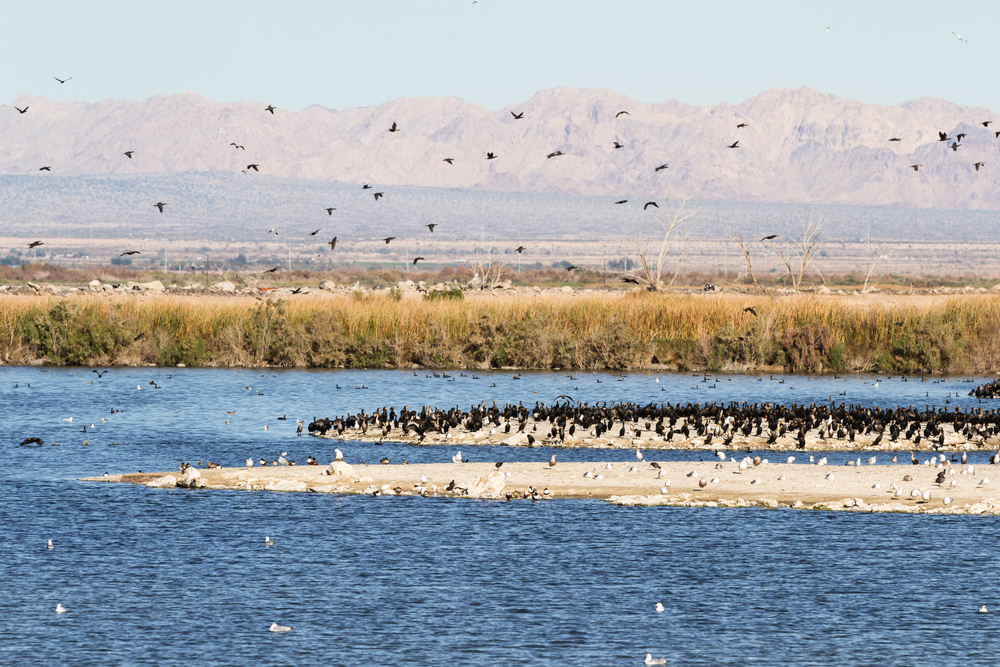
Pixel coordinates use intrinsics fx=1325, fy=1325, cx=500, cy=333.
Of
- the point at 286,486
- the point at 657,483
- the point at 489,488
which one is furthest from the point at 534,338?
the point at 286,486

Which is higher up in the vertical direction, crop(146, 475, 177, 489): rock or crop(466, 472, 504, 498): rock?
crop(466, 472, 504, 498): rock

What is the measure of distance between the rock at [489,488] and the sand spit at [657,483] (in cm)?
2

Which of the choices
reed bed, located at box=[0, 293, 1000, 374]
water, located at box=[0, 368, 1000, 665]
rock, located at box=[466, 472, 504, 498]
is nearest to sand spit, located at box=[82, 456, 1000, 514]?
rock, located at box=[466, 472, 504, 498]

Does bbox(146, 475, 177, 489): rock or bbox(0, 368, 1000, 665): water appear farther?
bbox(146, 475, 177, 489): rock

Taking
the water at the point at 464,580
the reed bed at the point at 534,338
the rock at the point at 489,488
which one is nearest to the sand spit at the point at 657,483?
the rock at the point at 489,488

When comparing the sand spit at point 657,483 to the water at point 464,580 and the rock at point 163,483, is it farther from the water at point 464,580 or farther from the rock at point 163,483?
the water at point 464,580

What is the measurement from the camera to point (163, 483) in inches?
942

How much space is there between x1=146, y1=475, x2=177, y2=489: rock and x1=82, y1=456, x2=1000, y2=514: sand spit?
0.02 meters

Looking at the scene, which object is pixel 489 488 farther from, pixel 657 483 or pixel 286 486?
pixel 286 486

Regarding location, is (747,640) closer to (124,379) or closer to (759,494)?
(759,494)

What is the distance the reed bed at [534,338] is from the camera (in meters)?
48.8

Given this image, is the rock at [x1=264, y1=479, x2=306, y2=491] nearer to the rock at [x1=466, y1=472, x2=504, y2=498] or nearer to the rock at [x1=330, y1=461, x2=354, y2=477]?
the rock at [x1=330, y1=461, x2=354, y2=477]

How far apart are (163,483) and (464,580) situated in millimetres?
8209

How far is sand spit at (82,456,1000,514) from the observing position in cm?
2262
